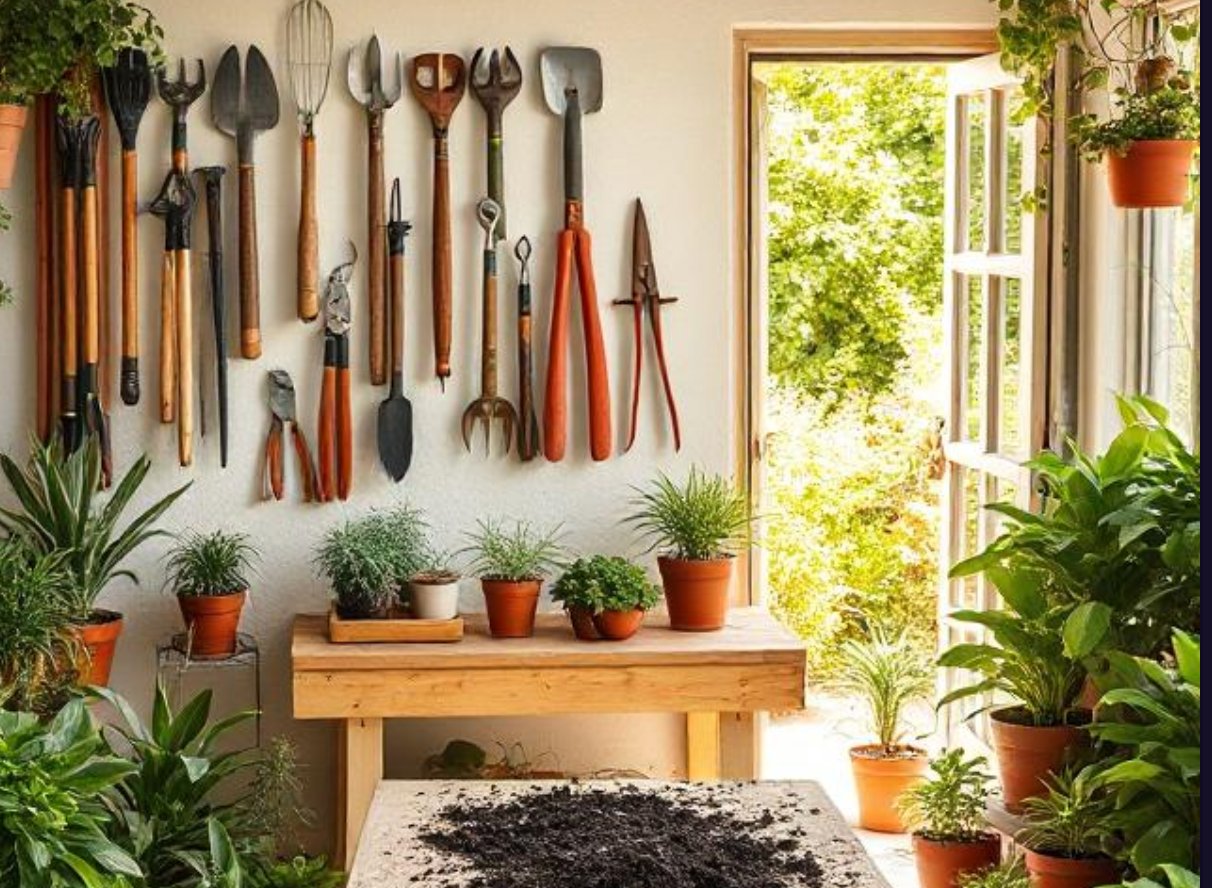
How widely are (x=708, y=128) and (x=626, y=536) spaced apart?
1.07 m

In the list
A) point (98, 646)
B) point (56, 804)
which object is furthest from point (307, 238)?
point (56, 804)

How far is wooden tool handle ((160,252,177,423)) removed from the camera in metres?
4.94

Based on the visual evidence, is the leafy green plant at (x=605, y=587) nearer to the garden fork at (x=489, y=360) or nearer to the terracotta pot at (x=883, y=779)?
the garden fork at (x=489, y=360)

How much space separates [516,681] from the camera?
4602 mm

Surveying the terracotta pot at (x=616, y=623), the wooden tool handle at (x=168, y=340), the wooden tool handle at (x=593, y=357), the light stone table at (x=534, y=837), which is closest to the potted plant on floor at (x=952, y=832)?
the light stone table at (x=534, y=837)

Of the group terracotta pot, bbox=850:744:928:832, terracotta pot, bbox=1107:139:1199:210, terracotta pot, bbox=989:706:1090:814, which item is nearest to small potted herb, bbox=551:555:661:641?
terracotta pot, bbox=989:706:1090:814

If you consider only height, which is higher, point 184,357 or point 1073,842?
point 184,357

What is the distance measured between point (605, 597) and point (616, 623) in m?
0.07

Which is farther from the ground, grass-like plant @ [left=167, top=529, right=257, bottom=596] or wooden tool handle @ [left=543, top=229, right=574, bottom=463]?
wooden tool handle @ [left=543, top=229, right=574, bottom=463]

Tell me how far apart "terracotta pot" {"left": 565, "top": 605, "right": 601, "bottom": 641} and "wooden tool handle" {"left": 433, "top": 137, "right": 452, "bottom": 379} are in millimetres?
748

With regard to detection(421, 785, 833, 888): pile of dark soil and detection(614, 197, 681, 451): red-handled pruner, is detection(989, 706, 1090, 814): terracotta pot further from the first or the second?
detection(614, 197, 681, 451): red-handled pruner

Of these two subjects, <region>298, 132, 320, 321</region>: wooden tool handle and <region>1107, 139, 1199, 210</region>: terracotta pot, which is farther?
<region>298, 132, 320, 321</region>: wooden tool handle

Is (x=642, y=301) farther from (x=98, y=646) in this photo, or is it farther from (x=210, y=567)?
(x=98, y=646)

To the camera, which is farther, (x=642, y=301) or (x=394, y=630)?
(x=642, y=301)
